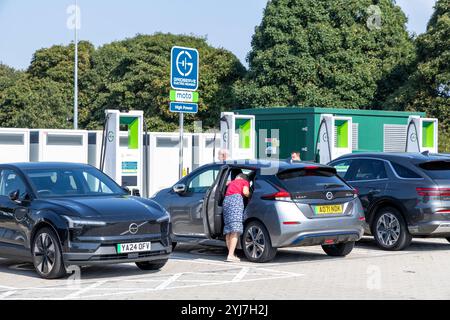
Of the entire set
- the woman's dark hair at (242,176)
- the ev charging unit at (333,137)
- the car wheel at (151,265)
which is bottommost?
the car wheel at (151,265)

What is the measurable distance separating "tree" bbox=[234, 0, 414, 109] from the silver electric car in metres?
30.3

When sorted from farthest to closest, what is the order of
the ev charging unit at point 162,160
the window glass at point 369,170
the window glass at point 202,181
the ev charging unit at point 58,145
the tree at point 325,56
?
the tree at point 325,56 < the ev charging unit at point 162,160 < the ev charging unit at point 58,145 < the window glass at point 369,170 < the window glass at point 202,181

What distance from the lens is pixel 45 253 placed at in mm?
11602

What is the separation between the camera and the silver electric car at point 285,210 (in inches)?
506

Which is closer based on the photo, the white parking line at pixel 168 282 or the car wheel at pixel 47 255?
the white parking line at pixel 168 282

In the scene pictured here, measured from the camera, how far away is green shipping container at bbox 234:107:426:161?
24609 mm

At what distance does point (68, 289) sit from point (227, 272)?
2.47m

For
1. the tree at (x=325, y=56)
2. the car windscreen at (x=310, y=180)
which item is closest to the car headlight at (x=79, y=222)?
the car windscreen at (x=310, y=180)

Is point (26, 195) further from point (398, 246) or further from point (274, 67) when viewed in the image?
point (274, 67)

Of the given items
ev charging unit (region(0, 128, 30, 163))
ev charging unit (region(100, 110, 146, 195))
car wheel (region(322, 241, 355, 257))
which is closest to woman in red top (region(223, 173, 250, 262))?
car wheel (region(322, 241, 355, 257))

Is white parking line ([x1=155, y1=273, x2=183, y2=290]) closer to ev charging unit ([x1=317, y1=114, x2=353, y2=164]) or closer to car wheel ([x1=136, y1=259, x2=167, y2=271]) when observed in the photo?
car wheel ([x1=136, y1=259, x2=167, y2=271])

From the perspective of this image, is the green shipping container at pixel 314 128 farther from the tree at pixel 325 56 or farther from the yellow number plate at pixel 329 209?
the tree at pixel 325 56

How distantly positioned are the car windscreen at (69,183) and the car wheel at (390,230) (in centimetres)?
466

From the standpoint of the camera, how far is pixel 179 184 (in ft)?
47.8
